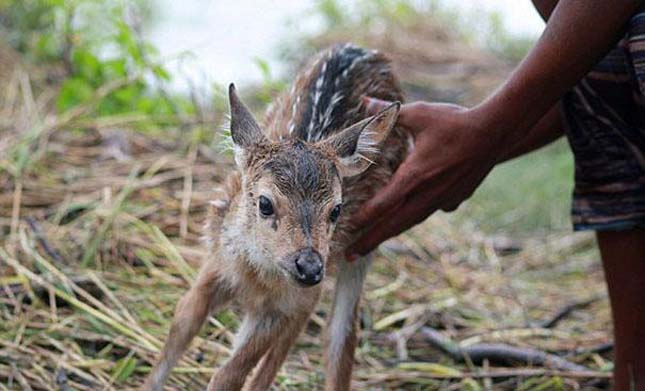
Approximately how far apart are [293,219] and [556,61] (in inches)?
35.8

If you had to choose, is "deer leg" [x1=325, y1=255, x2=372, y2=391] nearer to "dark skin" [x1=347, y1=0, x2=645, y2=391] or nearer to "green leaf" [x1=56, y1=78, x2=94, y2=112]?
"dark skin" [x1=347, y1=0, x2=645, y2=391]

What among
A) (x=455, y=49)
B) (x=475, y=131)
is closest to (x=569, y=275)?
(x=475, y=131)

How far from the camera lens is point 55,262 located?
13.5ft

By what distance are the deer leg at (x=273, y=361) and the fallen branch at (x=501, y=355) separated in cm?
106

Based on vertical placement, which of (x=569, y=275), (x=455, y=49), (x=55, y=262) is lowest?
(x=55, y=262)

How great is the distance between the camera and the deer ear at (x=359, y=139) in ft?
10.3

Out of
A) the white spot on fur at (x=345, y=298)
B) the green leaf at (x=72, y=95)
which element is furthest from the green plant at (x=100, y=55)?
the white spot on fur at (x=345, y=298)

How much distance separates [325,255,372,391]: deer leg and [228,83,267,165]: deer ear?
657 millimetres

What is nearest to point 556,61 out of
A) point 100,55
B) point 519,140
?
point 519,140

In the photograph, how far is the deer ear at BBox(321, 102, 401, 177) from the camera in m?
3.13

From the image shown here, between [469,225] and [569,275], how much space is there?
933mm

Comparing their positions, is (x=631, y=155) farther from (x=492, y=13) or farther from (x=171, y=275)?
(x=492, y=13)

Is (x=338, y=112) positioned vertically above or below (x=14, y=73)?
below

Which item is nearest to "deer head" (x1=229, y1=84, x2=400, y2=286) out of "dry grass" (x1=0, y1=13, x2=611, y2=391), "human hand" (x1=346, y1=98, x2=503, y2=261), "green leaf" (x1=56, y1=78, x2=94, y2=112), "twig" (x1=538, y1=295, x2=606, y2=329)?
"human hand" (x1=346, y1=98, x2=503, y2=261)
